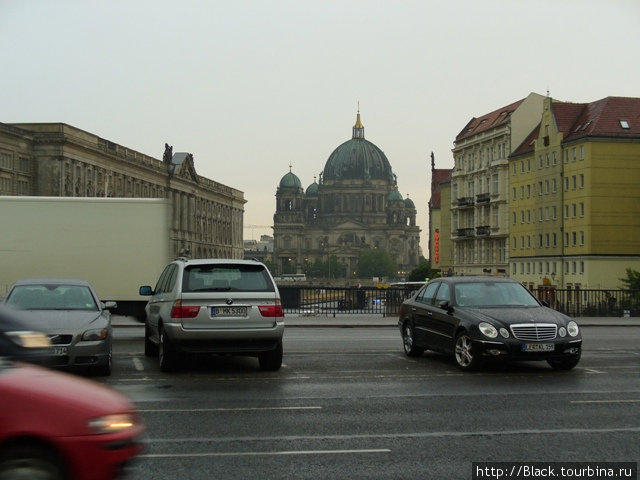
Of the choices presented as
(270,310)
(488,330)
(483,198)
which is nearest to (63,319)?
(270,310)

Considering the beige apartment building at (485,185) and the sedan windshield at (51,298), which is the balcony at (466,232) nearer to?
the beige apartment building at (485,185)

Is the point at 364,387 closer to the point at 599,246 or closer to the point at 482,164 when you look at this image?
the point at 599,246

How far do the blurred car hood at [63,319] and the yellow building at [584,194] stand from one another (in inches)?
2824

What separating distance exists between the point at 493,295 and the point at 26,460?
42.0 feet

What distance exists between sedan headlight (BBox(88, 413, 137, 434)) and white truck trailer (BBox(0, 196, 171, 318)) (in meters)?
20.3

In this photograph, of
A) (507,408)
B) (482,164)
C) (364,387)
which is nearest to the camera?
(507,408)

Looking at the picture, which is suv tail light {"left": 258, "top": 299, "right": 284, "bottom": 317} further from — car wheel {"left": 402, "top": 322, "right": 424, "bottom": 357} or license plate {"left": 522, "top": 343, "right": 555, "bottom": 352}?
→ car wheel {"left": 402, "top": 322, "right": 424, "bottom": 357}

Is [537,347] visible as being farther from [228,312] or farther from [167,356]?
[167,356]

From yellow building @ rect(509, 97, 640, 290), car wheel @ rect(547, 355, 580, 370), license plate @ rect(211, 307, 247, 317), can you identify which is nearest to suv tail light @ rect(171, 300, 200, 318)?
license plate @ rect(211, 307, 247, 317)

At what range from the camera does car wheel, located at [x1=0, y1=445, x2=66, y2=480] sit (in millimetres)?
6531

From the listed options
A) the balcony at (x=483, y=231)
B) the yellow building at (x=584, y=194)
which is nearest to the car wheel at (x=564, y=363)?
the yellow building at (x=584, y=194)

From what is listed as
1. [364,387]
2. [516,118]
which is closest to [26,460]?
[364,387]

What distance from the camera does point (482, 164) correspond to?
11038cm

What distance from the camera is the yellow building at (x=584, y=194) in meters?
85.7
